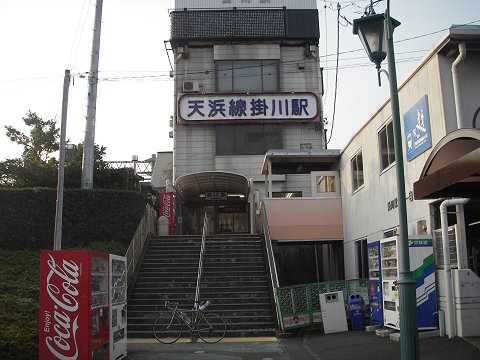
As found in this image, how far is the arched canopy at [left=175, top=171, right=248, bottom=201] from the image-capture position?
2373 centimetres

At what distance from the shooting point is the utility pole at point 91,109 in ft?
70.1

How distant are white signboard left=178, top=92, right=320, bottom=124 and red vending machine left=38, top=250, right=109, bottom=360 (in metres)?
19.7

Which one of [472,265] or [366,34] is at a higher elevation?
[366,34]

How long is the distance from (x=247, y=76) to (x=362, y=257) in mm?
15194

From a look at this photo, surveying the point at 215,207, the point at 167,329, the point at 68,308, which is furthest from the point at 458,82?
the point at 215,207

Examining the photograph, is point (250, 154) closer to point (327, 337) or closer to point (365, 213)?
point (365, 213)

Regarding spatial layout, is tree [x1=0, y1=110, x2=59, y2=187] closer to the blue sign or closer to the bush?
the bush

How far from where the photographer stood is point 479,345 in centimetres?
927

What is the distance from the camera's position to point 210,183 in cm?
2552

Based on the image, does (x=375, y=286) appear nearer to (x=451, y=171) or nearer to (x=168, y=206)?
(x=451, y=171)

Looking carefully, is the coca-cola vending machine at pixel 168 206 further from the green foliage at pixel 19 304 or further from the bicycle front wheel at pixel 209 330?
the bicycle front wheel at pixel 209 330

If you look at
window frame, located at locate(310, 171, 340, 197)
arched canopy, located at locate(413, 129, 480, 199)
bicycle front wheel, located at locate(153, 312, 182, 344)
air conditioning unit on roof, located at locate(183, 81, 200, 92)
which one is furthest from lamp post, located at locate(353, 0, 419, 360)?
air conditioning unit on roof, located at locate(183, 81, 200, 92)

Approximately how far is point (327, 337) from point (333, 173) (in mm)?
8925

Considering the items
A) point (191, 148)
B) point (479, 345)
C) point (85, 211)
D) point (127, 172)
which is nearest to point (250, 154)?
point (191, 148)
